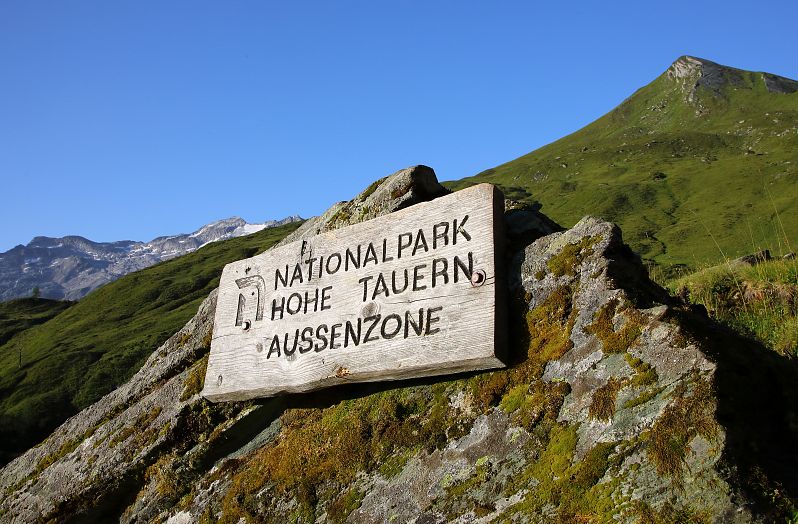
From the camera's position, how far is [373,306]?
6.48m

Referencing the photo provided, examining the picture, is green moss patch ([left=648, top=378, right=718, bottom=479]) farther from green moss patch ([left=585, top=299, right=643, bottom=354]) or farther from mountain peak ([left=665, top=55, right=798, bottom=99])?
mountain peak ([left=665, top=55, right=798, bottom=99])

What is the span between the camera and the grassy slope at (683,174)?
75.6 metres

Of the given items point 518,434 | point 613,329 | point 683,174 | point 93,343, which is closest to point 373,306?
point 518,434

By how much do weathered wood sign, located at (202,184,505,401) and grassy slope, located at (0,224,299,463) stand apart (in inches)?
1944

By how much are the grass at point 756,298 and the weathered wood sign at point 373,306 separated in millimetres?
4285

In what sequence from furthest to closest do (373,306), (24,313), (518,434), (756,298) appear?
(24,313)
(756,298)
(373,306)
(518,434)

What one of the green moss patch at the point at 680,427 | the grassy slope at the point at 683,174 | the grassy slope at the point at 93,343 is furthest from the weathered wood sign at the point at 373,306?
the grassy slope at the point at 93,343

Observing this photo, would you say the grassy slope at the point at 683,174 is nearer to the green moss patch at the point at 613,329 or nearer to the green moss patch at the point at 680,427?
the green moss patch at the point at 613,329

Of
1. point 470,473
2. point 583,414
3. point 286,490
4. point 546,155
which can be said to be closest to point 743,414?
point 583,414

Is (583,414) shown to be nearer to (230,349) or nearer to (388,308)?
(388,308)

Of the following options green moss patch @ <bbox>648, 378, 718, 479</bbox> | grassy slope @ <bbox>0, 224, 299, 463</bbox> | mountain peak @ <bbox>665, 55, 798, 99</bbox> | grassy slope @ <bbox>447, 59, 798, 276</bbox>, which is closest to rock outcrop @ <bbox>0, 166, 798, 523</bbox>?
green moss patch @ <bbox>648, 378, 718, 479</bbox>

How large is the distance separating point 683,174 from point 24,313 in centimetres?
11732

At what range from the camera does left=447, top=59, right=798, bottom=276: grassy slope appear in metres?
75.6

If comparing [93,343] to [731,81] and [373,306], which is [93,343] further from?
[731,81]
